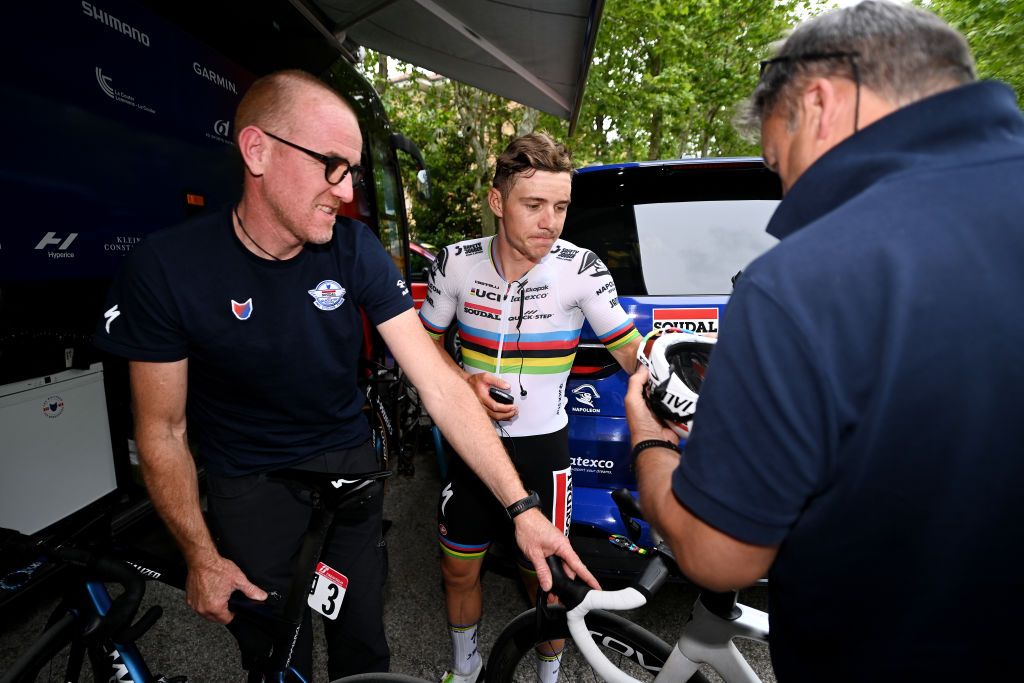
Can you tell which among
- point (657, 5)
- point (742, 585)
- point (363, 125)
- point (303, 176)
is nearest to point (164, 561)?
point (303, 176)

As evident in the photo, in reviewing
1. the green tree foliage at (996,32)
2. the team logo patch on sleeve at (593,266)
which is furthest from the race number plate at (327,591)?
the green tree foliage at (996,32)

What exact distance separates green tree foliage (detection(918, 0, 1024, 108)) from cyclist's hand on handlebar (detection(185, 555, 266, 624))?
11019 millimetres

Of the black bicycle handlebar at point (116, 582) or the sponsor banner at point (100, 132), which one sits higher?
the sponsor banner at point (100, 132)

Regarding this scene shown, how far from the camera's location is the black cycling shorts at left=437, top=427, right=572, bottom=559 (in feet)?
7.74

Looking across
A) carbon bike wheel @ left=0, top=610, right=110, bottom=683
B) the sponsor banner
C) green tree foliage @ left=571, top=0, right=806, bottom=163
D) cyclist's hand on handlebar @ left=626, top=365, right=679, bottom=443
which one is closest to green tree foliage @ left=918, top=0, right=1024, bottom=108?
green tree foliage @ left=571, top=0, right=806, bottom=163

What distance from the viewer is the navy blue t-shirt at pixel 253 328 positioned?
164 cm

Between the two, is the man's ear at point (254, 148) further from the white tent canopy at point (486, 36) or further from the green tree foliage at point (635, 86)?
the green tree foliage at point (635, 86)

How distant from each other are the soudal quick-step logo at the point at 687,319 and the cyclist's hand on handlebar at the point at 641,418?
125cm

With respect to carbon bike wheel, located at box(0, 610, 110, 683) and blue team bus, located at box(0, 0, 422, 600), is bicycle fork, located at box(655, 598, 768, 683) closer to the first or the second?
carbon bike wheel, located at box(0, 610, 110, 683)

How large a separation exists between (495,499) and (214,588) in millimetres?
1094

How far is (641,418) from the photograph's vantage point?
126 centimetres

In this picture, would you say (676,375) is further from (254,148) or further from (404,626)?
(404,626)

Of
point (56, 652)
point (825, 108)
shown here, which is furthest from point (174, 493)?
point (825, 108)

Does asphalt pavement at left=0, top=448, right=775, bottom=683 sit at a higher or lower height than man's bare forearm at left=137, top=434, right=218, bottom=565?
lower
